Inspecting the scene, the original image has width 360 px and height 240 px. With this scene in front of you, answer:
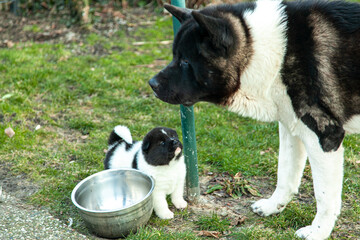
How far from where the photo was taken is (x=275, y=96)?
2.87 m

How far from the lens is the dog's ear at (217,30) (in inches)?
98.9

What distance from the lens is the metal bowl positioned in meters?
3.01

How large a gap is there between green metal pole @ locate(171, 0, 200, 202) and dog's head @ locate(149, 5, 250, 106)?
37cm

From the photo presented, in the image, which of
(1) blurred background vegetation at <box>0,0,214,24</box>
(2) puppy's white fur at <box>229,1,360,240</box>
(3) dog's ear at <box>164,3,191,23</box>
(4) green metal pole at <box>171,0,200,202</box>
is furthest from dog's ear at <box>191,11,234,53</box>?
(1) blurred background vegetation at <box>0,0,214,24</box>

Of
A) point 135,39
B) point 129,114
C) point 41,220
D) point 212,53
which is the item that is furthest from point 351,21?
point 135,39

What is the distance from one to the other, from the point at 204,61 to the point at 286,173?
131cm

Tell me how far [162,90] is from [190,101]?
23 centimetres

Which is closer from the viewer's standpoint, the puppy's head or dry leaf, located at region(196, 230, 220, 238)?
dry leaf, located at region(196, 230, 220, 238)

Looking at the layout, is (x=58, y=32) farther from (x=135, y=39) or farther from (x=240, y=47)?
(x=240, y=47)

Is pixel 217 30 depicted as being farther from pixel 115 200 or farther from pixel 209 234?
pixel 115 200

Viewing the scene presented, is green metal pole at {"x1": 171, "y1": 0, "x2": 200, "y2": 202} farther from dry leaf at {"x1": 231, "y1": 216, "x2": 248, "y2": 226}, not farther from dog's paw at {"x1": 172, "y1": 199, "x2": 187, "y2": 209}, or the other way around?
dry leaf at {"x1": 231, "y1": 216, "x2": 248, "y2": 226}

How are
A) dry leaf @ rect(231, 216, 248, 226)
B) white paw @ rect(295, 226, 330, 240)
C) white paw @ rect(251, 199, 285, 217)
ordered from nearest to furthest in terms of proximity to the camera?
white paw @ rect(295, 226, 330, 240) < dry leaf @ rect(231, 216, 248, 226) < white paw @ rect(251, 199, 285, 217)

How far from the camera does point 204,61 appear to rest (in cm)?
279

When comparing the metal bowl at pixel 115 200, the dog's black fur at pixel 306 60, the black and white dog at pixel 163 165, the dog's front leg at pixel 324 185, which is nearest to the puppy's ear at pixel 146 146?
the black and white dog at pixel 163 165
